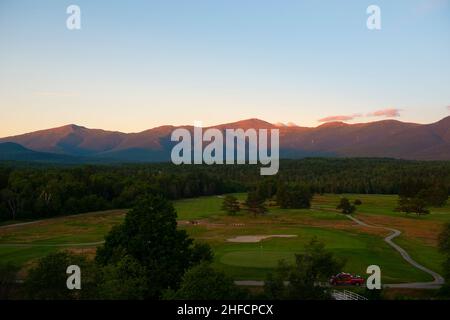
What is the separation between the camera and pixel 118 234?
32.8m

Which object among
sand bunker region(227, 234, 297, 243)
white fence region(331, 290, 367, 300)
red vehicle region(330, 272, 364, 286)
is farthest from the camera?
sand bunker region(227, 234, 297, 243)

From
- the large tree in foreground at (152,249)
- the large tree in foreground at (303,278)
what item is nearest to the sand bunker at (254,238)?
the large tree in foreground at (152,249)

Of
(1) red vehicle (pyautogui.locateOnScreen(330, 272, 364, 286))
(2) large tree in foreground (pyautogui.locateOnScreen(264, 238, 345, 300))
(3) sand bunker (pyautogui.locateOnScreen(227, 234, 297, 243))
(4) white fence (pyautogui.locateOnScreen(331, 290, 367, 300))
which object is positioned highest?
(2) large tree in foreground (pyautogui.locateOnScreen(264, 238, 345, 300))

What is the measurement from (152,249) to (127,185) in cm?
8478

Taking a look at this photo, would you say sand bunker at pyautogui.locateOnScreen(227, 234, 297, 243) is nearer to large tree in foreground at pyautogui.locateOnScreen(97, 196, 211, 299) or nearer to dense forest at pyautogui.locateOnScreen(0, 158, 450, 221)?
dense forest at pyautogui.locateOnScreen(0, 158, 450, 221)

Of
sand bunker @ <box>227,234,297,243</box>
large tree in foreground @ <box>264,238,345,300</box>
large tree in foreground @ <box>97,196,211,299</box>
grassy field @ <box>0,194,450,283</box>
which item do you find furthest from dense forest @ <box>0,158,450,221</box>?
large tree in foreground @ <box>264,238,345,300</box>

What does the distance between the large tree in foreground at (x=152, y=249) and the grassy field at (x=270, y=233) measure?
8684mm

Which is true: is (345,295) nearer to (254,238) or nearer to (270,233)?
(254,238)

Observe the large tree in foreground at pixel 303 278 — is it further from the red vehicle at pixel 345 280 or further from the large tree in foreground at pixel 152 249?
the large tree in foreground at pixel 152 249

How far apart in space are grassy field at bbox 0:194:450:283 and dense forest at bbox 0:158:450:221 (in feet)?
21.1

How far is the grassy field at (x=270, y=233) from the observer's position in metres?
44.9

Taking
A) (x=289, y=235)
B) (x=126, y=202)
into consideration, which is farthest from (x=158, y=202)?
(x=126, y=202)

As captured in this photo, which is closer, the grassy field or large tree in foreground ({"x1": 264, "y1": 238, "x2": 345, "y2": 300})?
large tree in foreground ({"x1": 264, "y1": 238, "x2": 345, "y2": 300})

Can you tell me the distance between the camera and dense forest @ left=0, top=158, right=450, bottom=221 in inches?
3600
